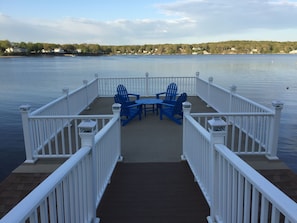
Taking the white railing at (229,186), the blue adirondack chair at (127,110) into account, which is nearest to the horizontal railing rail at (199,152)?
the white railing at (229,186)

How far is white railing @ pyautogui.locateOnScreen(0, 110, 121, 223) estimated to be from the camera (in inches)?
65.7

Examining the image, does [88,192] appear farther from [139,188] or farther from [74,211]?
[139,188]

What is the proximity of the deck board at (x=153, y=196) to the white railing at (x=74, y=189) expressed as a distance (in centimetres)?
28

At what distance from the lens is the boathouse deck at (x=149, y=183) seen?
3516 mm

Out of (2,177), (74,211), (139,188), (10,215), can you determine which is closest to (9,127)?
(2,177)

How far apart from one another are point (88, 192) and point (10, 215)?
161 cm

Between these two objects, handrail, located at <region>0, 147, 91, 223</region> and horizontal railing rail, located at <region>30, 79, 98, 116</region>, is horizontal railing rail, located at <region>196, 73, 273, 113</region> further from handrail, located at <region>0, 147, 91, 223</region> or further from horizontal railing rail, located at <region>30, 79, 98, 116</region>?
horizontal railing rail, located at <region>30, 79, 98, 116</region>

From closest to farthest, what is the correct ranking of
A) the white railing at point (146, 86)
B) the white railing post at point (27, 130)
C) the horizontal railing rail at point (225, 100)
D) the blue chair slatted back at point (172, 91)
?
the white railing post at point (27, 130) < the horizontal railing rail at point (225, 100) < the blue chair slatted back at point (172, 91) < the white railing at point (146, 86)

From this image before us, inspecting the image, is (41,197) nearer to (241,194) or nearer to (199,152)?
(241,194)

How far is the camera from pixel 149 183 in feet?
14.0

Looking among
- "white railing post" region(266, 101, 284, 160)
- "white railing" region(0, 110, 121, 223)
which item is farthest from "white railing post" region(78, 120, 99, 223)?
"white railing post" region(266, 101, 284, 160)

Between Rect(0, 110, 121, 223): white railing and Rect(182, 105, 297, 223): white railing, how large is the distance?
126cm

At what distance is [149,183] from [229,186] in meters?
1.82

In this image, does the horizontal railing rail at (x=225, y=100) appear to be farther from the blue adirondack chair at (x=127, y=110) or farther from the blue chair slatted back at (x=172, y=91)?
the blue adirondack chair at (x=127, y=110)
